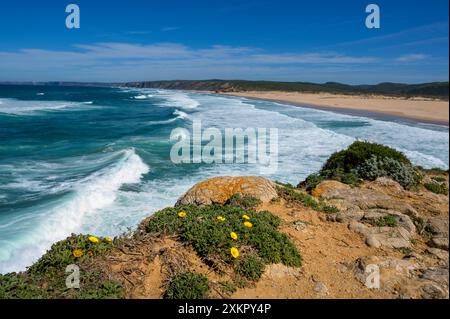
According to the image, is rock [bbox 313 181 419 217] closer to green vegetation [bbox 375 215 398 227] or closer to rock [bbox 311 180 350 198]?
rock [bbox 311 180 350 198]

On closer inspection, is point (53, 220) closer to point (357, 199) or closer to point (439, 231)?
point (357, 199)

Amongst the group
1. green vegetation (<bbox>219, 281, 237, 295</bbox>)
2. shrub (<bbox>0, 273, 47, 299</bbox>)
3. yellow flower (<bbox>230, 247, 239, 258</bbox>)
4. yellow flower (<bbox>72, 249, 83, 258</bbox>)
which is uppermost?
yellow flower (<bbox>230, 247, 239, 258</bbox>)

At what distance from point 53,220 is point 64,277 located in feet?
19.9

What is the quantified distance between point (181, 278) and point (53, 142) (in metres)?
22.6

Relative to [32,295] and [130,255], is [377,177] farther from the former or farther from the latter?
[32,295]

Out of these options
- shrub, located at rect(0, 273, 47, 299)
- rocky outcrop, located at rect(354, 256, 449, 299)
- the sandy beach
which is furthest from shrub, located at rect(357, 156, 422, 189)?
the sandy beach

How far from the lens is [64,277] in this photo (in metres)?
5.08

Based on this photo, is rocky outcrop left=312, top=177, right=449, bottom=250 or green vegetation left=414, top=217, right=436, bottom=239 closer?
rocky outcrop left=312, top=177, right=449, bottom=250

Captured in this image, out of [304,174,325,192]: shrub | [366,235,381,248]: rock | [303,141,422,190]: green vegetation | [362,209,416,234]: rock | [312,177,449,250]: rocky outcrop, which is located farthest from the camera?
[303,141,422,190]: green vegetation

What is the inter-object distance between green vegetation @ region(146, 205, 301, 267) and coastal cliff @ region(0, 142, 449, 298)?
0.7 inches

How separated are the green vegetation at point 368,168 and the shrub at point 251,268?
16.3 ft

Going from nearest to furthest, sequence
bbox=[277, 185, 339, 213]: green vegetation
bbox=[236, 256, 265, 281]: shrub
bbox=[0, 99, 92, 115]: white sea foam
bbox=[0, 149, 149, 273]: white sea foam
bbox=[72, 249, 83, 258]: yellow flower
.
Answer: bbox=[236, 256, 265, 281]: shrub < bbox=[72, 249, 83, 258]: yellow flower < bbox=[277, 185, 339, 213]: green vegetation < bbox=[0, 149, 149, 273]: white sea foam < bbox=[0, 99, 92, 115]: white sea foam

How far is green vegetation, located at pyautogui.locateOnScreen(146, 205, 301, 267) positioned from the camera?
5.60 meters
